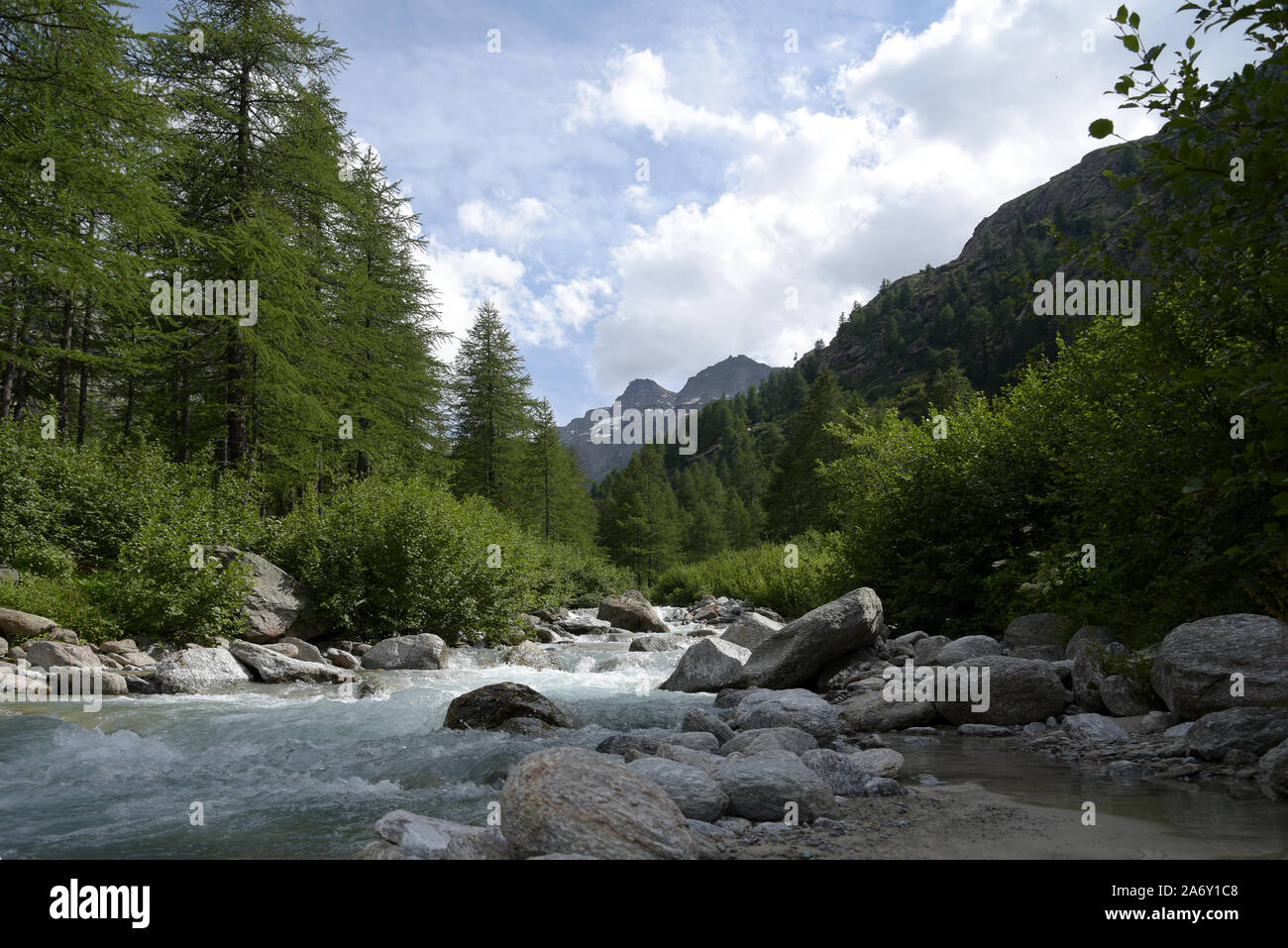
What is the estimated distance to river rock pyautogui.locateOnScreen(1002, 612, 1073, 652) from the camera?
917 centimetres

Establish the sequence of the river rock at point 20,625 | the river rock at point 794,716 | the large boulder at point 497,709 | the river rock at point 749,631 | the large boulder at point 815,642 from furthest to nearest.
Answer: the river rock at point 749,631 < the large boulder at point 815,642 < the river rock at point 20,625 < the large boulder at point 497,709 < the river rock at point 794,716

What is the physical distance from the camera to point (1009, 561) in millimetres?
11062

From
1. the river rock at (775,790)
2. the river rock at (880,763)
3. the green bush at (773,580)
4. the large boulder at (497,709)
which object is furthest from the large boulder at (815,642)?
the river rock at (775,790)

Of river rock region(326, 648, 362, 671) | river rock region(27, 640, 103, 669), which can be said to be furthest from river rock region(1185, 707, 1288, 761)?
A: river rock region(27, 640, 103, 669)

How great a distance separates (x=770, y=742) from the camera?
21.0 feet

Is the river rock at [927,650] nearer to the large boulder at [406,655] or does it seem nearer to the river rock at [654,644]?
the river rock at [654,644]

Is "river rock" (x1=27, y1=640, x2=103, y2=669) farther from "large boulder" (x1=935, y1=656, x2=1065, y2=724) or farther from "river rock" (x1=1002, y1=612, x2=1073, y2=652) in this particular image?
"river rock" (x1=1002, y1=612, x2=1073, y2=652)

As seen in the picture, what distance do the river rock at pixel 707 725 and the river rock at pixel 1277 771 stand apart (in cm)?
406

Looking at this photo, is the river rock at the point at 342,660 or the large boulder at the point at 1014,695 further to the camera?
the river rock at the point at 342,660

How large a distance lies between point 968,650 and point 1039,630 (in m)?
1.07

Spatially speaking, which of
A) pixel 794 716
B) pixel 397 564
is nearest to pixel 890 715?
pixel 794 716

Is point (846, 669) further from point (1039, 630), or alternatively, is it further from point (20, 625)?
point (20, 625)

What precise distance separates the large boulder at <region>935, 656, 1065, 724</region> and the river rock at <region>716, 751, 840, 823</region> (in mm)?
3538

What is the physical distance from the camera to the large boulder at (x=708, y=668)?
1091 centimetres
